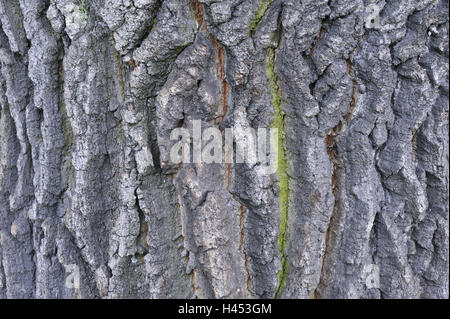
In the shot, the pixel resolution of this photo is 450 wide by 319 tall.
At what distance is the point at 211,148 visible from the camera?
1127 mm

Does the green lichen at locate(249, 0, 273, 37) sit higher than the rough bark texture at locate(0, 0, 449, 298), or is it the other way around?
the green lichen at locate(249, 0, 273, 37)

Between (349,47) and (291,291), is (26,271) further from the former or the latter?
(349,47)

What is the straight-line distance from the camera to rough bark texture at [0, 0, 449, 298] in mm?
1064

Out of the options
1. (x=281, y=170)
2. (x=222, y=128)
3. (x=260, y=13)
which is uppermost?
(x=260, y=13)

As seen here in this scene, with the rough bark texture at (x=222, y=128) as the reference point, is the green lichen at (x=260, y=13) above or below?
above

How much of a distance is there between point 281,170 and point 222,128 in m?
0.21

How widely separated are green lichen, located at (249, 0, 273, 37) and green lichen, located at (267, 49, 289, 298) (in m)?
0.07

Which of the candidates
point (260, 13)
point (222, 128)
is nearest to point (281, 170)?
point (222, 128)

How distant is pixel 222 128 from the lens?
3.70 feet

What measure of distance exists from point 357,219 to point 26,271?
3.36 ft

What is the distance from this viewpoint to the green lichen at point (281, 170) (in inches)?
43.6

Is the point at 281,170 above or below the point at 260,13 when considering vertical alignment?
below

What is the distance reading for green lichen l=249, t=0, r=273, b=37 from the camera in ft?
Answer: 3.49

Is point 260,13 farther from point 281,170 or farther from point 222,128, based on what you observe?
point 281,170
